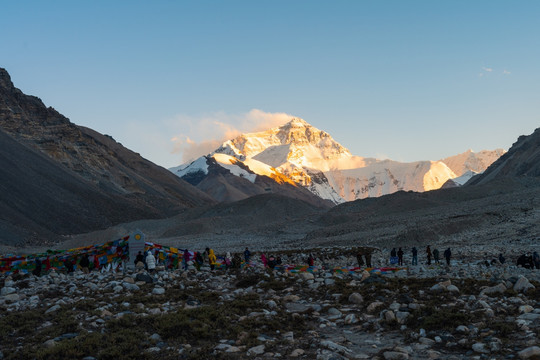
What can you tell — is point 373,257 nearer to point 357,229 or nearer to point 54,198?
point 357,229

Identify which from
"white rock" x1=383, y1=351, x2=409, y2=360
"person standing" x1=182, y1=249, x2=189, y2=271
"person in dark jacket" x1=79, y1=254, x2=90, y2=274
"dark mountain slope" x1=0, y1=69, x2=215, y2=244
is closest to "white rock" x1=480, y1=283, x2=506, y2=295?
"white rock" x1=383, y1=351, x2=409, y2=360

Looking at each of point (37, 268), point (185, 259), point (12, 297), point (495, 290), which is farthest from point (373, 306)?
point (37, 268)

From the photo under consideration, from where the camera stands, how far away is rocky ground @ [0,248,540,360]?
909 cm

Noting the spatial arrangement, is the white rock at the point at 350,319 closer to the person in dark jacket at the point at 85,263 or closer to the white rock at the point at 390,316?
the white rock at the point at 390,316

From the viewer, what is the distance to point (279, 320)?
11383 mm

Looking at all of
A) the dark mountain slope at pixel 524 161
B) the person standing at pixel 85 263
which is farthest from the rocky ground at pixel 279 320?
the dark mountain slope at pixel 524 161

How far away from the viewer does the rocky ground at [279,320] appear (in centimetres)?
909

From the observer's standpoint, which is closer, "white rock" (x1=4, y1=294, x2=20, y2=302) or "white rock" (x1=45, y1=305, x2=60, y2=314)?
"white rock" (x1=45, y1=305, x2=60, y2=314)

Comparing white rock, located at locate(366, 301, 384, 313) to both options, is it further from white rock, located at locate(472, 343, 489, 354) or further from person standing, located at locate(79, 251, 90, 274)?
person standing, located at locate(79, 251, 90, 274)

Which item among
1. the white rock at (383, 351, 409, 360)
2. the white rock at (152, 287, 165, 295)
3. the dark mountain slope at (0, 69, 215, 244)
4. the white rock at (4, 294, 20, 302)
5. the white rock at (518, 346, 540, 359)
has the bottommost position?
the white rock at (383, 351, 409, 360)

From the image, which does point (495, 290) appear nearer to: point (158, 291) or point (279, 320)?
point (279, 320)

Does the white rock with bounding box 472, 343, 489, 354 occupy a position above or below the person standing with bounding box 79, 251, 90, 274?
below

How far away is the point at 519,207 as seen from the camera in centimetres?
5028

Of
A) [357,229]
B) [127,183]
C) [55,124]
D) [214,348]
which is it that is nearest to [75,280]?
[214,348]
